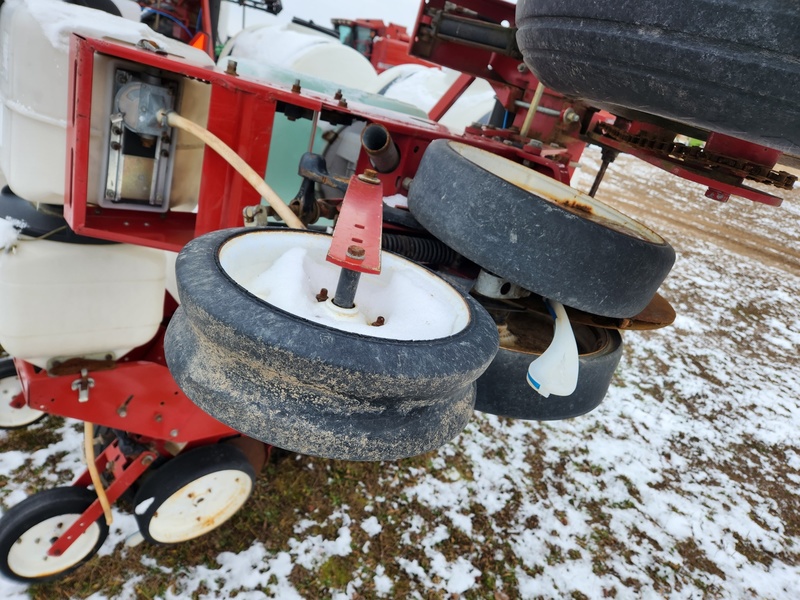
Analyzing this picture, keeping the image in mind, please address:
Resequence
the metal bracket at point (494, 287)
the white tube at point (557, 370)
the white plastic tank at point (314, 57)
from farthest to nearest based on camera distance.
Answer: the white plastic tank at point (314, 57), the metal bracket at point (494, 287), the white tube at point (557, 370)

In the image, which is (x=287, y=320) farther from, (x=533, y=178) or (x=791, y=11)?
(x=533, y=178)

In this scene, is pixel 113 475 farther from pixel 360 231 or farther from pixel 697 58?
pixel 697 58

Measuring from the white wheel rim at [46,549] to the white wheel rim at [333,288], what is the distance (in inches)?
57.2

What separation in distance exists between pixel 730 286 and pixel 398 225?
19.4ft

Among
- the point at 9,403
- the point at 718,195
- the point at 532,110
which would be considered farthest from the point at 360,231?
the point at 9,403

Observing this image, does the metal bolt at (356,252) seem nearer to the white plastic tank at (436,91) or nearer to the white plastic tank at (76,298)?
the white plastic tank at (76,298)

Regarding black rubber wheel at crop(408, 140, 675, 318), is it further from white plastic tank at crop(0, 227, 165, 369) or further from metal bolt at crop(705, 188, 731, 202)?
white plastic tank at crop(0, 227, 165, 369)

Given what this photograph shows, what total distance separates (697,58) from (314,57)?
3.18 meters

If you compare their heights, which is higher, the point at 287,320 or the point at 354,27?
the point at 354,27

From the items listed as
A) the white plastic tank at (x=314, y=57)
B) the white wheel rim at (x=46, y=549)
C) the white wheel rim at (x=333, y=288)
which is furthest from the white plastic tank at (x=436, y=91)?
the white wheel rim at (x=46, y=549)

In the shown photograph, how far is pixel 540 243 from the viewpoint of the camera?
1.08 meters

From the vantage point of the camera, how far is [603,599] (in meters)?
2.11

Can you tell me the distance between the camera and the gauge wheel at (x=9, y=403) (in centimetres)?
220

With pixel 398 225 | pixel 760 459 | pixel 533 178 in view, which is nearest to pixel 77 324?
pixel 398 225
